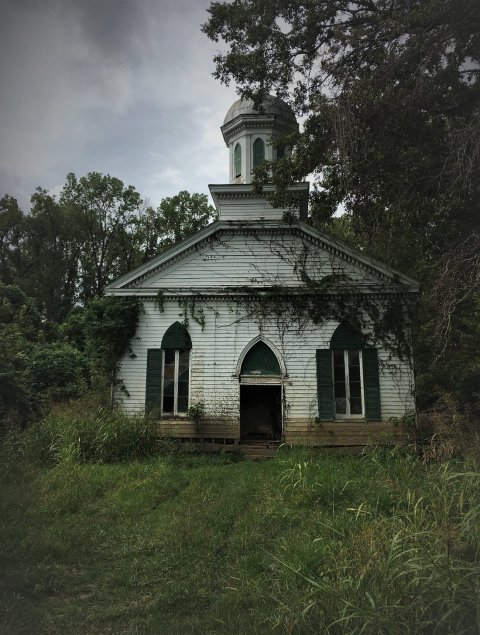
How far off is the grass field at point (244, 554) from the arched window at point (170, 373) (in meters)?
4.66

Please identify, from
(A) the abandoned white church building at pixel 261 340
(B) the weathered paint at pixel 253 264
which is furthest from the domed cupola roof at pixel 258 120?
(B) the weathered paint at pixel 253 264

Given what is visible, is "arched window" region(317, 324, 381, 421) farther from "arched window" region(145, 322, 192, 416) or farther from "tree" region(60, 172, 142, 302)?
"tree" region(60, 172, 142, 302)

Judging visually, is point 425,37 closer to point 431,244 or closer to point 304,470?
point 431,244

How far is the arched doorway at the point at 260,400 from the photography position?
43.4ft

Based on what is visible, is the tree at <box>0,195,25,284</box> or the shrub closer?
the shrub

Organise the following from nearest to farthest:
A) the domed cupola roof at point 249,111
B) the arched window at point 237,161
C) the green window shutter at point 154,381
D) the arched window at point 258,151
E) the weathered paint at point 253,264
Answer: the green window shutter at point 154,381, the weathered paint at point 253,264, the domed cupola roof at point 249,111, the arched window at point 258,151, the arched window at point 237,161

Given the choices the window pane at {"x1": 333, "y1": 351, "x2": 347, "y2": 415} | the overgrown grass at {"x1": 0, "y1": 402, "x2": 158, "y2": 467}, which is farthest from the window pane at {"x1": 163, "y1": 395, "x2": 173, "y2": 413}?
the window pane at {"x1": 333, "y1": 351, "x2": 347, "y2": 415}

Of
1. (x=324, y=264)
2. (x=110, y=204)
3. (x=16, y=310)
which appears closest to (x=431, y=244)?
(x=324, y=264)

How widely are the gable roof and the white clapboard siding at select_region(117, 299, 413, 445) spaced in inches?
30.4

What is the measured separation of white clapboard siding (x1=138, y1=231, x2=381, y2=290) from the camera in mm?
13500

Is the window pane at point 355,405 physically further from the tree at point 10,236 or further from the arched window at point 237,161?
the tree at point 10,236

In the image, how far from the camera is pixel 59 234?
120 feet

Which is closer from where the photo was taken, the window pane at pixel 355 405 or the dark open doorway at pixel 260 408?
the window pane at pixel 355 405

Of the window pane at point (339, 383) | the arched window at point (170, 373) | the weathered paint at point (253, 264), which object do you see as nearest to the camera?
the window pane at point (339, 383)
